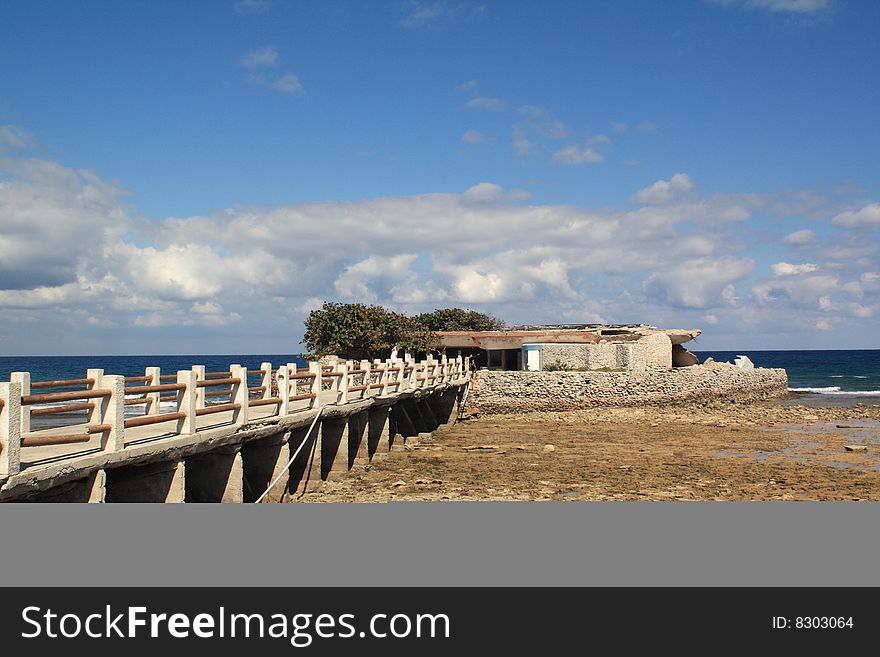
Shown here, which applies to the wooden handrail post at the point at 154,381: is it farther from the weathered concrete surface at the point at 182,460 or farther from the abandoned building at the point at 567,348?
the abandoned building at the point at 567,348

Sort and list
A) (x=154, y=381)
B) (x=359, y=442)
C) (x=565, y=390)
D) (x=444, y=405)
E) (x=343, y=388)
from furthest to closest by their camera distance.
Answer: (x=565, y=390) < (x=444, y=405) < (x=359, y=442) < (x=343, y=388) < (x=154, y=381)

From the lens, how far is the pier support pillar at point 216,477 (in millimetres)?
12633

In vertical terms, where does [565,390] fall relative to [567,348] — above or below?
below

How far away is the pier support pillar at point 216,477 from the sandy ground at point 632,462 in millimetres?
3561

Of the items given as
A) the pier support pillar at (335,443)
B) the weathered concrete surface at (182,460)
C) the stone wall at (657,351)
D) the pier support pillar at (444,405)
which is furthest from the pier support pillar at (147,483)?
the stone wall at (657,351)

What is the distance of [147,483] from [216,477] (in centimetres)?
231

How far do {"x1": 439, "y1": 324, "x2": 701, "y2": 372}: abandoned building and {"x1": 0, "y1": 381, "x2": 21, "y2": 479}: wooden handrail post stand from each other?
1419 inches

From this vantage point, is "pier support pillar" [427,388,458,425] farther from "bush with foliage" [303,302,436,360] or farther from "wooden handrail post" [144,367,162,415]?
"wooden handrail post" [144,367,162,415]

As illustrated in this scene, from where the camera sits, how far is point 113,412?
898 centimetres

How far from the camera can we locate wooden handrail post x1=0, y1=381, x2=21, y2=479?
7.32m

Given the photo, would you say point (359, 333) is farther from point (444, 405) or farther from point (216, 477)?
point (216, 477)

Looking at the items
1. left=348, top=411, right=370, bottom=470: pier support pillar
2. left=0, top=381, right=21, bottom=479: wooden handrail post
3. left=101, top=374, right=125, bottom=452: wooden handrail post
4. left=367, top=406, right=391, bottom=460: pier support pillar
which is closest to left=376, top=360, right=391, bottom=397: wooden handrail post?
left=367, top=406, right=391, bottom=460: pier support pillar

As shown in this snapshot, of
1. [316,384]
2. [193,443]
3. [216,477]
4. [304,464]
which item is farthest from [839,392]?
[193,443]
